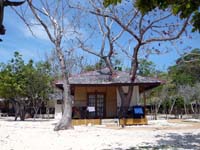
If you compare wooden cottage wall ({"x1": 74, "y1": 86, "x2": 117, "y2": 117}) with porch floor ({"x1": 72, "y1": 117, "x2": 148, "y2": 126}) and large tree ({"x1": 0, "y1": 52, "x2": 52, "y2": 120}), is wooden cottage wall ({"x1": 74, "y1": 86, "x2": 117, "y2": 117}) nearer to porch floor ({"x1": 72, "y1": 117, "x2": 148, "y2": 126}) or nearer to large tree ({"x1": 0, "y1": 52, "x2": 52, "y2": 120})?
porch floor ({"x1": 72, "y1": 117, "x2": 148, "y2": 126})

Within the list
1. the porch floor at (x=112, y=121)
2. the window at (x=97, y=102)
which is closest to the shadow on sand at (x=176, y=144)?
the porch floor at (x=112, y=121)

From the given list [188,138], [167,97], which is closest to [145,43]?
[188,138]

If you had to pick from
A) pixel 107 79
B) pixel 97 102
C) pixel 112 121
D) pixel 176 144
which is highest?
pixel 107 79

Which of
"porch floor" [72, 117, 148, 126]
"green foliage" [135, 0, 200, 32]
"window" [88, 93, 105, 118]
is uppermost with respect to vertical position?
"green foliage" [135, 0, 200, 32]

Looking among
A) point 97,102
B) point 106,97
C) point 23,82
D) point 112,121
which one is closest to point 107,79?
point 106,97

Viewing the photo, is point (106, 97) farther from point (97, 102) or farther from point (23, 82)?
point (23, 82)

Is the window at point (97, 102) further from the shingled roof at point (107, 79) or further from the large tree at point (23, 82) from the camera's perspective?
the large tree at point (23, 82)

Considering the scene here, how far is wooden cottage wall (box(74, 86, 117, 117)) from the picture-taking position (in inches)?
975

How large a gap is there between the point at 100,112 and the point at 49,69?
12.4 m

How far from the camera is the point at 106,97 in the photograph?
24938 millimetres

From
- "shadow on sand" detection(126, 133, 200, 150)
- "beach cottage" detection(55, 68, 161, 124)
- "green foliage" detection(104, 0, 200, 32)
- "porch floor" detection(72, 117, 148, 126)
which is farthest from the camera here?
"beach cottage" detection(55, 68, 161, 124)

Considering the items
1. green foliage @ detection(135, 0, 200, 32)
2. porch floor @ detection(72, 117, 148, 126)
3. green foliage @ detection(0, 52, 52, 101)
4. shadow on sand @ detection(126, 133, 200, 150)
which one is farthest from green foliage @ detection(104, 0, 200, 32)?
green foliage @ detection(0, 52, 52, 101)

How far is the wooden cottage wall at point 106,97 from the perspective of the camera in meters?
24.8

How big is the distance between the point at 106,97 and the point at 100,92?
Answer: 1.77ft
